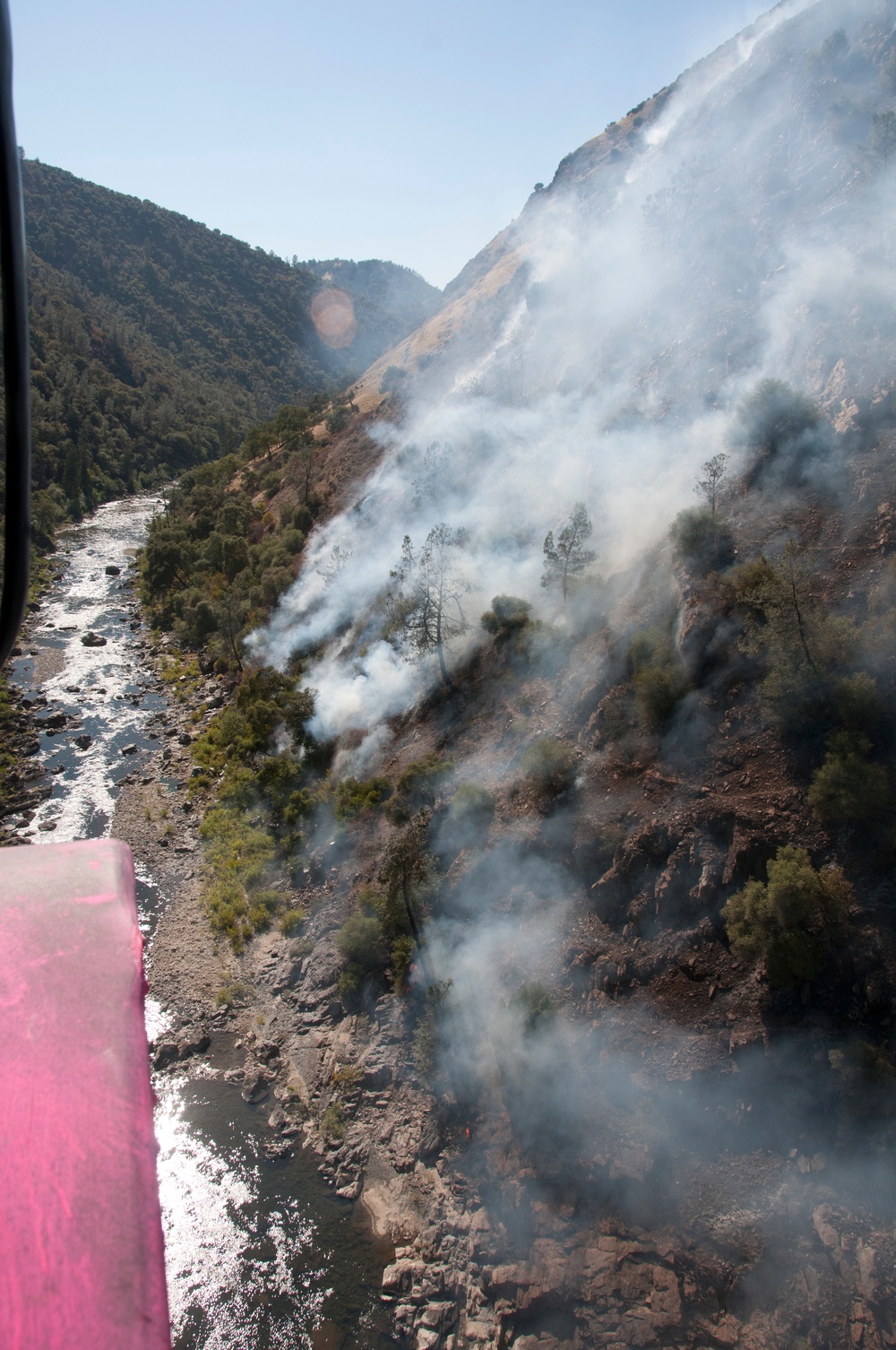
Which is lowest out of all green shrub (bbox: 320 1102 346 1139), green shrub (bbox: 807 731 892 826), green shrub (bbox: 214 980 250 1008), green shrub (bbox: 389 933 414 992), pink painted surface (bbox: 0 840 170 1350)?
green shrub (bbox: 320 1102 346 1139)

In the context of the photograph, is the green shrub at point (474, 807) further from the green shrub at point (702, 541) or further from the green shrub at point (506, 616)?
the green shrub at point (702, 541)

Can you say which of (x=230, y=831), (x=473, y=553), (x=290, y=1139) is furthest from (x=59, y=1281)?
(x=473, y=553)

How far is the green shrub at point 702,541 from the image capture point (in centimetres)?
2438

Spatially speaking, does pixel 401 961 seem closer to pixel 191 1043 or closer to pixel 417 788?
pixel 417 788

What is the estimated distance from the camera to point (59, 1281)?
145 centimetres

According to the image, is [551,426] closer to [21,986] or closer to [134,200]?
[21,986]

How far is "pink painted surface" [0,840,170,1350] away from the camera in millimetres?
1427

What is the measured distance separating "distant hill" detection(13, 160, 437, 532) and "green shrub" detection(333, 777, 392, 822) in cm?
5670

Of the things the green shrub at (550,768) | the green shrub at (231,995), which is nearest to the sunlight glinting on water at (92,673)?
the green shrub at (231,995)

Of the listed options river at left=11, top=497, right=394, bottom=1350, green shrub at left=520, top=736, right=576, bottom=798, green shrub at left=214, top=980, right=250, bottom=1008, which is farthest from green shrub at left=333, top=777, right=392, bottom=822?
river at left=11, top=497, right=394, bottom=1350

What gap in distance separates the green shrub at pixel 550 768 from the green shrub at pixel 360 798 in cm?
640

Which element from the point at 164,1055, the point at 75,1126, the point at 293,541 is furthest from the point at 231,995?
the point at 293,541

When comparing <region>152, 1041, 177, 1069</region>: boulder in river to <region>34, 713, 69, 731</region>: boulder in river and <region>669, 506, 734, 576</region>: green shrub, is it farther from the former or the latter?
<region>669, 506, 734, 576</region>: green shrub

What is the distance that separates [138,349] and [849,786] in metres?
153
